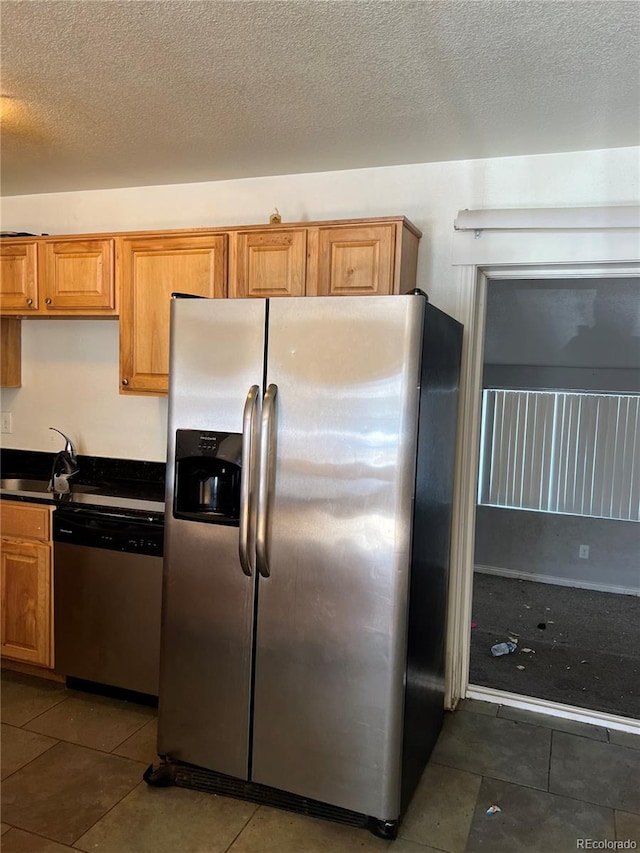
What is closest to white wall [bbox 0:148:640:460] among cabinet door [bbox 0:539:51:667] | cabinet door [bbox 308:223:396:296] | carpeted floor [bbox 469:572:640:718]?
cabinet door [bbox 308:223:396:296]

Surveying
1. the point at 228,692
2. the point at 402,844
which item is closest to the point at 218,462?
the point at 228,692

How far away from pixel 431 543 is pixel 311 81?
1654 mm

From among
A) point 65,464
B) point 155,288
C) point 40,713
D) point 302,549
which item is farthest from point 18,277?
point 302,549

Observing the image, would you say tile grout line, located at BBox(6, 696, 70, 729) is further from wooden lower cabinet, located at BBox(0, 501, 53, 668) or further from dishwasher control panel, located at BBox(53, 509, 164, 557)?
dishwasher control panel, located at BBox(53, 509, 164, 557)

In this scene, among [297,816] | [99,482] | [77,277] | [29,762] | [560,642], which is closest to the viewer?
[297,816]

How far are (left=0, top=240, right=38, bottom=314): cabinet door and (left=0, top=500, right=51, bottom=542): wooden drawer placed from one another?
1012 mm

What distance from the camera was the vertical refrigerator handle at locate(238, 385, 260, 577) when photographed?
2.19m

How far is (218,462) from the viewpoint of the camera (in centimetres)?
235

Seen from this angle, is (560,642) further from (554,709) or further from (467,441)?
(467,441)

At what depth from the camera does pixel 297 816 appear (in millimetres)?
2268

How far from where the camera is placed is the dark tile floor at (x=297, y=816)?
2135mm

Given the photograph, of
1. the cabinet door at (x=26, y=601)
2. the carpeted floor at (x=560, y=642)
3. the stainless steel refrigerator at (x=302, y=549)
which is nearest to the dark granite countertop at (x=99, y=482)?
the cabinet door at (x=26, y=601)

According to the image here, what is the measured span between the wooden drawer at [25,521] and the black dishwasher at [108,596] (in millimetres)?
69

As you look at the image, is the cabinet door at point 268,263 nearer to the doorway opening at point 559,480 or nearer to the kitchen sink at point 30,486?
the kitchen sink at point 30,486
